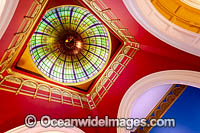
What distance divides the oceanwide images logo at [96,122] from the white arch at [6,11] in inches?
133

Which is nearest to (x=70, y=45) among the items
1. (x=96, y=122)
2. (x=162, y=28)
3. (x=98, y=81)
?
(x=98, y=81)

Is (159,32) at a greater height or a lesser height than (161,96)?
greater

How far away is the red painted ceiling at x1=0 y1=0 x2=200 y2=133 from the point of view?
469 cm

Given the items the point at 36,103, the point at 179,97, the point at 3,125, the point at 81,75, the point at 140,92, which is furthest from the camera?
the point at 81,75

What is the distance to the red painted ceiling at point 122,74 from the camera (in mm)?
4691

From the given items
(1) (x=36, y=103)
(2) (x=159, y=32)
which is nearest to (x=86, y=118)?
(1) (x=36, y=103)

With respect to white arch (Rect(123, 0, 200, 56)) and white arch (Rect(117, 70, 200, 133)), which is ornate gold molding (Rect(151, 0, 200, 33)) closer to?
white arch (Rect(123, 0, 200, 56))

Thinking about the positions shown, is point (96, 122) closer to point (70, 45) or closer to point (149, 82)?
point (149, 82)

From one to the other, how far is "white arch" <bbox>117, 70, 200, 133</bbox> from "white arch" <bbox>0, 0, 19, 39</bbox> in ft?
16.1

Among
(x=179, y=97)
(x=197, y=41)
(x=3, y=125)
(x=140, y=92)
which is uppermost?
(x=197, y=41)

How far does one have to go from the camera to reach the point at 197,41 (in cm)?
473

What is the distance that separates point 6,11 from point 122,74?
4.72 metres

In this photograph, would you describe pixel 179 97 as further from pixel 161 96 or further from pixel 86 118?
pixel 86 118

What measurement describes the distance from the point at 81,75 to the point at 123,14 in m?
4.25
